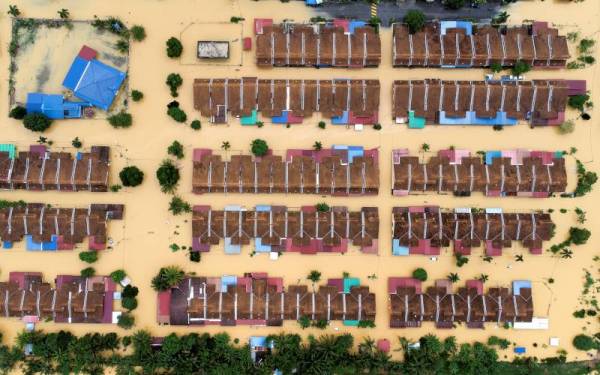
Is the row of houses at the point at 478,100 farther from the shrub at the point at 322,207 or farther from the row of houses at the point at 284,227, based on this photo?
the row of houses at the point at 284,227

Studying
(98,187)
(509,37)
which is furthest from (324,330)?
(509,37)

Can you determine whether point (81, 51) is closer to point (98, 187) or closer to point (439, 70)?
point (98, 187)

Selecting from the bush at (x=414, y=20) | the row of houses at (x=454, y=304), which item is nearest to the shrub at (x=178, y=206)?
the row of houses at (x=454, y=304)

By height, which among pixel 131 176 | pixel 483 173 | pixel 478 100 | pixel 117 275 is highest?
pixel 478 100

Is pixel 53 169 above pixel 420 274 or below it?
above

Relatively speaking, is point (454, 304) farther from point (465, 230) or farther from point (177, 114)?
point (177, 114)

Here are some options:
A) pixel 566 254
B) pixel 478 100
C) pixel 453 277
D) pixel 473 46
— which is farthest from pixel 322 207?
pixel 566 254

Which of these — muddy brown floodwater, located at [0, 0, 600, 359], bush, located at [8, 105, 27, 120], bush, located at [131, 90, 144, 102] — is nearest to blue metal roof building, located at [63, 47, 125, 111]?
bush, located at [131, 90, 144, 102]
